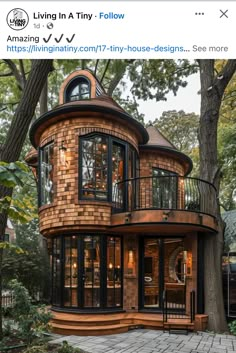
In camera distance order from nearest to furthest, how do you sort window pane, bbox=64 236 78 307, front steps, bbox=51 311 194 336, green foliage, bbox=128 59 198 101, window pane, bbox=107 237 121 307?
front steps, bbox=51 311 194 336 → window pane, bbox=64 236 78 307 → window pane, bbox=107 237 121 307 → green foliage, bbox=128 59 198 101

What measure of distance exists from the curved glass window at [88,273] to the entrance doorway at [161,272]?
746 mm

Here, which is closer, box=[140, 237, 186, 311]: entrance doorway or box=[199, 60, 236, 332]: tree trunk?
box=[199, 60, 236, 332]: tree trunk

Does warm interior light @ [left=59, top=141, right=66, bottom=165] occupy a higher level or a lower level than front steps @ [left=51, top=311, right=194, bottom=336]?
higher

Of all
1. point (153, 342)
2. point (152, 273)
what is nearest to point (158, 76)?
point (152, 273)

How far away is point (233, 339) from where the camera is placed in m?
8.08

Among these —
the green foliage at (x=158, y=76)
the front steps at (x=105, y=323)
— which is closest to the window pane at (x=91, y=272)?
the front steps at (x=105, y=323)

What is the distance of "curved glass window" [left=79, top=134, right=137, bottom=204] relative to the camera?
9.22 m

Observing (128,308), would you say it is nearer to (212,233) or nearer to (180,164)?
(212,233)

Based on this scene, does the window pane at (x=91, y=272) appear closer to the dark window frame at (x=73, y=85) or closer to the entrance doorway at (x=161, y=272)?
the entrance doorway at (x=161, y=272)

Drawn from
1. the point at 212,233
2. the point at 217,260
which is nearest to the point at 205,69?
the point at 212,233

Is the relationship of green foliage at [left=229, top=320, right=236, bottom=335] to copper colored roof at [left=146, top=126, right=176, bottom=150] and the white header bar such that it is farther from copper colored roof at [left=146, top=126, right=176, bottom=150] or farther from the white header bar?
the white header bar

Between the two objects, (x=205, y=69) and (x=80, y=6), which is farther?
(x=205, y=69)

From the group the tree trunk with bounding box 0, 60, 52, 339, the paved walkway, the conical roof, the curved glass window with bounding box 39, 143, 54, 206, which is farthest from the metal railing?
the tree trunk with bounding box 0, 60, 52, 339

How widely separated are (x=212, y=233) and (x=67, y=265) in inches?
152
